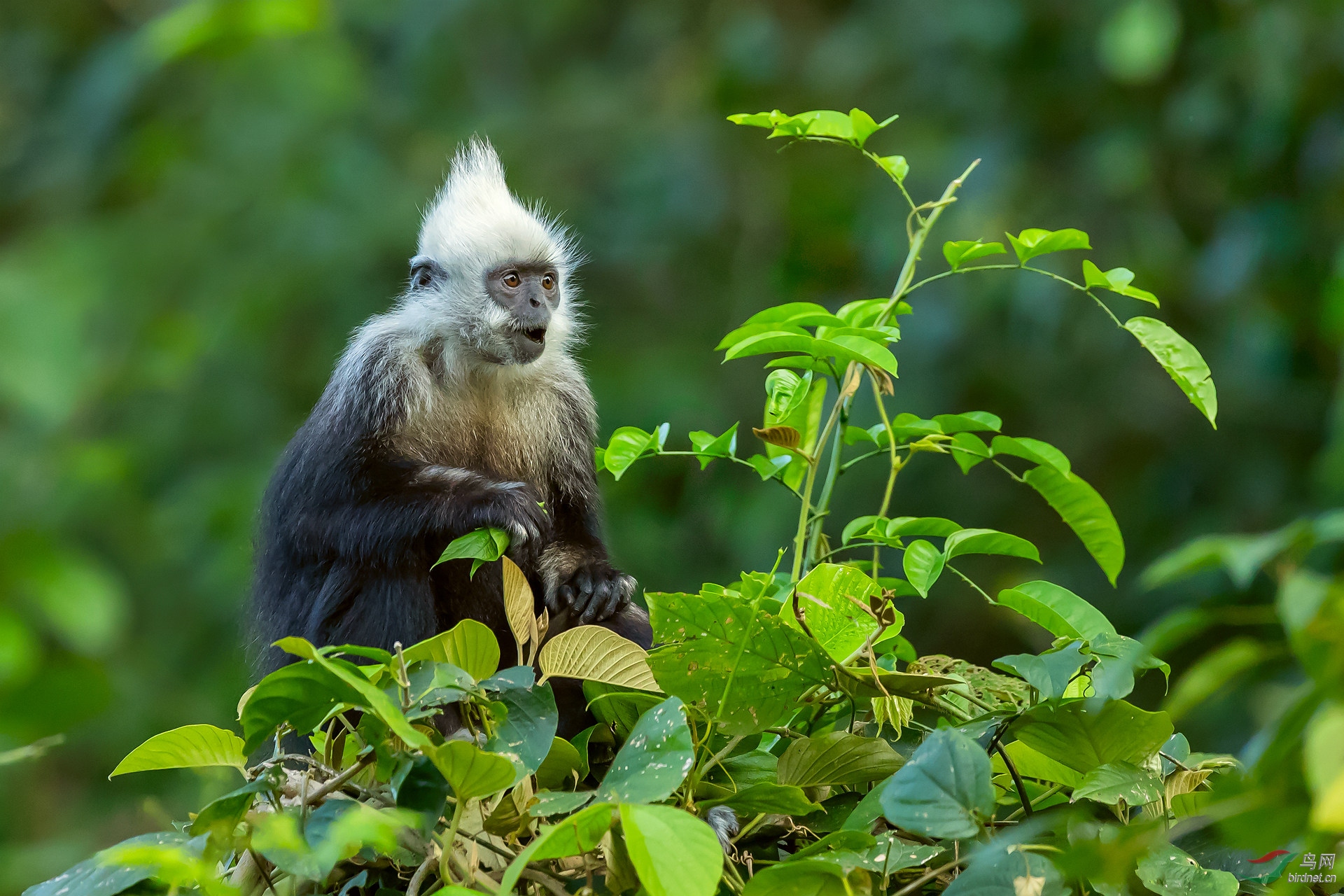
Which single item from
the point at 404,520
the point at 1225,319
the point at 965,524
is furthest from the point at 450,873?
the point at 1225,319

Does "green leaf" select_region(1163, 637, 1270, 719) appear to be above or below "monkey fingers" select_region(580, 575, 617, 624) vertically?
above

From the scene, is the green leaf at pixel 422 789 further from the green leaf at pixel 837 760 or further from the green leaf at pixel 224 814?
the green leaf at pixel 837 760

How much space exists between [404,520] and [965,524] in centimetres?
322

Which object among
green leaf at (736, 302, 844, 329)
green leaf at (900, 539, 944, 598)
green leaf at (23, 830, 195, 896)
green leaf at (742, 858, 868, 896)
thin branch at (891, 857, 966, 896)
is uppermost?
green leaf at (736, 302, 844, 329)

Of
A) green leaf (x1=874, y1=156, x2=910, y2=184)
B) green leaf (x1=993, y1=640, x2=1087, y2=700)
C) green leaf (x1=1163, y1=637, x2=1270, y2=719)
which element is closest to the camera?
green leaf (x1=1163, y1=637, x2=1270, y2=719)

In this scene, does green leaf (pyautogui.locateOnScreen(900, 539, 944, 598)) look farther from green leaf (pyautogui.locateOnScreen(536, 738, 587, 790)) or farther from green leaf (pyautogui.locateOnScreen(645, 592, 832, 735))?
green leaf (pyautogui.locateOnScreen(536, 738, 587, 790))

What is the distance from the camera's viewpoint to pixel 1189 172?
5.34 meters

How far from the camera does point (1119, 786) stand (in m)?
1.33

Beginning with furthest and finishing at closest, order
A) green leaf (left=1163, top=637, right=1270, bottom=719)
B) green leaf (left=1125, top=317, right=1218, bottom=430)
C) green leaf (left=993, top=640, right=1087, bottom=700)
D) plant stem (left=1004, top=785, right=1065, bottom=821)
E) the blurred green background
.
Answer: the blurred green background < green leaf (left=1125, top=317, right=1218, bottom=430) < plant stem (left=1004, top=785, right=1065, bottom=821) < green leaf (left=993, top=640, right=1087, bottom=700) < green leaf (left=1163, top=637, right=1270, bottom=719)

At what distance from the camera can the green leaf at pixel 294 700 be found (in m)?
1.20

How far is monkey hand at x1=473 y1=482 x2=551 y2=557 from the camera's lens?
2.24 m

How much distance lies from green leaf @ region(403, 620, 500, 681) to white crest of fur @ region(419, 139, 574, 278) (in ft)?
5.94

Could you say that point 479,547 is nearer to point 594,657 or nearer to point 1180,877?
point 594,657

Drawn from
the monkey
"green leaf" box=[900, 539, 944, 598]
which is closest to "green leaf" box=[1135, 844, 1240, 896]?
"green leaf" box=[900, 539, 944, 598]
